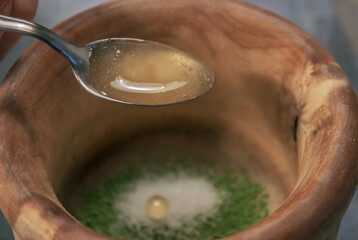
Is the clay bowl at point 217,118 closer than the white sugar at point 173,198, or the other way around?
the clay bowl at point 217,118

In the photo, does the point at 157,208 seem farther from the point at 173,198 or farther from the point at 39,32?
the point at 39,32

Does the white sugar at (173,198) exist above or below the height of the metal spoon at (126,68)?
below

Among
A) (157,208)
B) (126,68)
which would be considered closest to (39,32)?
(126,68)

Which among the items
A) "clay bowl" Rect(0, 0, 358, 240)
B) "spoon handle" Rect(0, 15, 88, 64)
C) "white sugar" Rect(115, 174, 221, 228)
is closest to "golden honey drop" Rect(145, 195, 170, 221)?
"white sugar" Rect(115, 174, 221, 228)

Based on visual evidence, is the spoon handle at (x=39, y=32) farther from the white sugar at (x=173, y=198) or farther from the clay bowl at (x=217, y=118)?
the white sugar at (x=173, y=198)

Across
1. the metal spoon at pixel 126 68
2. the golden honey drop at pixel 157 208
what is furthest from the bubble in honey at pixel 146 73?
the golden honey drop at pixel 157 208

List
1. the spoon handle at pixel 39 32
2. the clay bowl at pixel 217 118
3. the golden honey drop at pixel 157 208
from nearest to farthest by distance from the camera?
the clay bowl at pixel 217 118
the spoon handle at pixel 39 32
the golden honey drop at pixel 157 208

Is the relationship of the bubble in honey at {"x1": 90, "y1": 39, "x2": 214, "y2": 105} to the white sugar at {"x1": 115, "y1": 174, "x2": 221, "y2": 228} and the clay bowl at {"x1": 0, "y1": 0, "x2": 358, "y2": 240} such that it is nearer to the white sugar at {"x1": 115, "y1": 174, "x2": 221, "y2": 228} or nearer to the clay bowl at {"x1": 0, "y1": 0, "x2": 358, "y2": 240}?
the clay bowl at {"x1": 0, "y1": 0, "x2": 358, "y2": 240}
